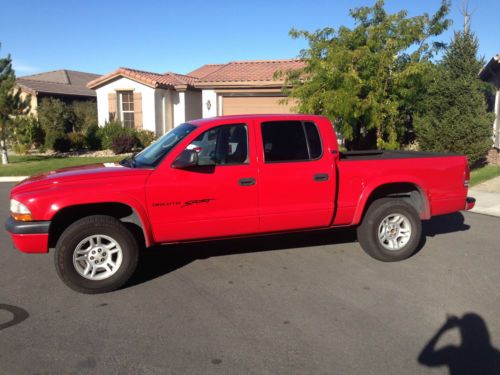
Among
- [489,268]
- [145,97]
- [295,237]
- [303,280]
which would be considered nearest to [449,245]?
[489,268]

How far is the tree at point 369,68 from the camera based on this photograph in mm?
11586

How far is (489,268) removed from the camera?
5.53 meters

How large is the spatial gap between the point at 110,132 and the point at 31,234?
17.2 metres

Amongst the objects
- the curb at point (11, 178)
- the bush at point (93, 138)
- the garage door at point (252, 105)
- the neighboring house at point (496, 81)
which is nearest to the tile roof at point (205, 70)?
the bush at point (93, 138)

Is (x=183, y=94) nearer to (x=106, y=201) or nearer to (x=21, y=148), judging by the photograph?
(x=21, y=148)

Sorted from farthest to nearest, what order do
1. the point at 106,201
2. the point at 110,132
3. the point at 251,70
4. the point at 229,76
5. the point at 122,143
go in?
the point at 110,132 → the point at 251,70 → the point at 229,76 → the point at 122,143 → the point at 106,201

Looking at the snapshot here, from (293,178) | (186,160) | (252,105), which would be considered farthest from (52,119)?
(293,178)

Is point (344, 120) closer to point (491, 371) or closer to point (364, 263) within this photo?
point (364, 263)

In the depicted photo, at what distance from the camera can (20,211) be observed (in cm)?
458

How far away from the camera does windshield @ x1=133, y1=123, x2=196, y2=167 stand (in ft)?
16.6

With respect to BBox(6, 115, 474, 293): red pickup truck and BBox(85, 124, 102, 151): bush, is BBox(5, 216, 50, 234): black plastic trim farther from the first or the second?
BBox(85, 124, 102, 151): bush

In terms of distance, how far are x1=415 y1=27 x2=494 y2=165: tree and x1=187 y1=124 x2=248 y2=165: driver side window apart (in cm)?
935

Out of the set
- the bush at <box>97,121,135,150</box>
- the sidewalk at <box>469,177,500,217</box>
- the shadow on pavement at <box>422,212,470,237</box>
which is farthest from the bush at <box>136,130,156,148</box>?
the shadow on pavement at <box>422,212,470,237</box>

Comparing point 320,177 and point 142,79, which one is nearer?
point 320,177
